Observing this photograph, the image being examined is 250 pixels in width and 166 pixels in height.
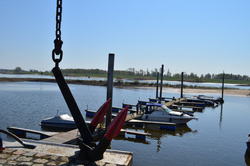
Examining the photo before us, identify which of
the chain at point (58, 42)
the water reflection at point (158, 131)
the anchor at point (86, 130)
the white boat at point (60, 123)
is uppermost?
the chain at point (58, 42)

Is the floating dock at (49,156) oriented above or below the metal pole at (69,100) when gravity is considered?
below

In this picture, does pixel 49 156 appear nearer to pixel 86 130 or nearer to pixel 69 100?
pixel 86 130

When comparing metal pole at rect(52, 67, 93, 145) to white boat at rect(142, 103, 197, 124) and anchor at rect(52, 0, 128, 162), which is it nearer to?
anchor at rect(52, 0, 128, 162)

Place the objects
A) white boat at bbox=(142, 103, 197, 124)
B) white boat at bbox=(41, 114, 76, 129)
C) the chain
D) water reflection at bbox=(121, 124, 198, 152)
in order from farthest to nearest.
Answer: white boat at bbox=(142, 103, 197, 124), white boat at bbox=(41, 114, 76, 129), water reflection at bbox=(121, 124, 198, 152), the chain

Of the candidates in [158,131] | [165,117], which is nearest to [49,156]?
[158,131]

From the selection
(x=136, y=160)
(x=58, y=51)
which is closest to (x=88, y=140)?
(x=58, y=51)

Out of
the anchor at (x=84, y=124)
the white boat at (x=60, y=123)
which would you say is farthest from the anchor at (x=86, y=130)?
the white boat at (x=60, y=123)

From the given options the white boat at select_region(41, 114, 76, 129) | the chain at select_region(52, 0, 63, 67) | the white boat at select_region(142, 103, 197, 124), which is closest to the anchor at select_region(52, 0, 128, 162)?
the chain at select_region(52, 0, 63, 67)

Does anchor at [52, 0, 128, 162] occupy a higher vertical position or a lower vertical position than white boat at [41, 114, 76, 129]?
higher

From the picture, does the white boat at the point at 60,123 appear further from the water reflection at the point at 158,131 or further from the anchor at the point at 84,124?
the anchor at the point at 84,124

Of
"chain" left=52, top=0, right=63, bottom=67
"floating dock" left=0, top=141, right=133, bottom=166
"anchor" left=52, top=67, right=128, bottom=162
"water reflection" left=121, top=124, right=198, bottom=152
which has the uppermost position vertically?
"chain" left=52, top=0, right=63, bottom=67

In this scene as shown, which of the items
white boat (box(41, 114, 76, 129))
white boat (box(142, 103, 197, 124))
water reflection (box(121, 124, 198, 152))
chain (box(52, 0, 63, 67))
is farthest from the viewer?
white boat (box(142, 103, 197, 124))

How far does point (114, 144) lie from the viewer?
16203 mm

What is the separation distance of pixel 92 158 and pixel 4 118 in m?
19.0
